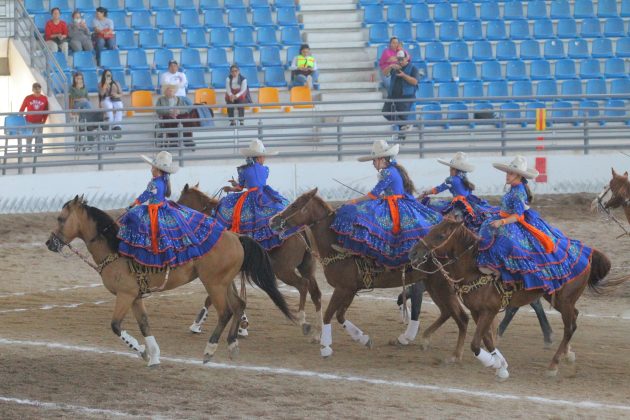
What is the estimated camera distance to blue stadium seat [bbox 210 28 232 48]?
27.7 meters

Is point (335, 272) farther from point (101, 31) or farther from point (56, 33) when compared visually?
point (101, 31)

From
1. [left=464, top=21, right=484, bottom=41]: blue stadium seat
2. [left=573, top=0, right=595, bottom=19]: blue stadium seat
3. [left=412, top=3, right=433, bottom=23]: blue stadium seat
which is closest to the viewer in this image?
[left=464, top=21, right=484, bottom=41]: blue stadium seat

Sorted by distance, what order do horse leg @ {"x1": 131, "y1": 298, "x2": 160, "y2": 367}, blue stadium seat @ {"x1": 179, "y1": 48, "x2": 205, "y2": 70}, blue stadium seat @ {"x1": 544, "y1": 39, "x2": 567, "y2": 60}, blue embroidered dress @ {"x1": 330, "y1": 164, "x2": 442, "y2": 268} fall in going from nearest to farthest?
horse leg @ {"x1": 131, "y1": 298, "x2": 160, "y2": 367}
blue embroidered dress @ {"x1": 330, "y1": 164, "x2": 442, "y2": 268}
blue stadium seat @ {"x1": 179, "y1": 48, "x2": 205, "y2": 70}
blue stadium seat @ {"x1": 544, "y1": 39, "x2": 567, "y2": 60}

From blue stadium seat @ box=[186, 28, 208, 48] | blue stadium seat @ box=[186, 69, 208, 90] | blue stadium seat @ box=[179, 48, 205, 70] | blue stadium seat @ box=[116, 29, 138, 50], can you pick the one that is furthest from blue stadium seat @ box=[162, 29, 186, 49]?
blue stadium seat @ box=[186, 69, 208, 90]

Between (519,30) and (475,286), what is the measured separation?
1801cm

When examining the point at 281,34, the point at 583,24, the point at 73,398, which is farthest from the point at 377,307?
the point at 583,24

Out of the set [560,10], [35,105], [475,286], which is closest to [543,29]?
[560,10]

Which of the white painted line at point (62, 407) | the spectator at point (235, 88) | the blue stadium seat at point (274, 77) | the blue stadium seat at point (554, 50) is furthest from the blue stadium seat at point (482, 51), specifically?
the white painted line at point (62, 407)

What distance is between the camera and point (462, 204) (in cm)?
1355

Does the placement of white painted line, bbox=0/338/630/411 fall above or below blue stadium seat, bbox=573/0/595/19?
below

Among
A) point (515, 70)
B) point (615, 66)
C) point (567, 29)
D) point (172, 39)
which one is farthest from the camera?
point (567, 29)

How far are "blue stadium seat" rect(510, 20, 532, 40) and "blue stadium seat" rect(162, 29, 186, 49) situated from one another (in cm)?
783

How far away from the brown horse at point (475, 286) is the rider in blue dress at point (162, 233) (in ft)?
7.25

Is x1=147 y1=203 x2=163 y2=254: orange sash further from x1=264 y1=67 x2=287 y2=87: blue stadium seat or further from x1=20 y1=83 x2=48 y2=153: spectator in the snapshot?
x1=264 y1=67 x2=287 y2=87: blue stadium seat
